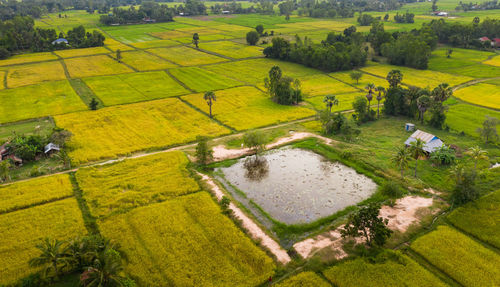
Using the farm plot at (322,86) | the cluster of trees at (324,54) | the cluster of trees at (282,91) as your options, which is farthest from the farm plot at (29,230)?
the cluster of trees at (324,54)

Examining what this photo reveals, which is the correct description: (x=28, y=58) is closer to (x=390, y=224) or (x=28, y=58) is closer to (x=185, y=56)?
(x=185, y=56)

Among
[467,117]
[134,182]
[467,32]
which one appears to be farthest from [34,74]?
[467,32]

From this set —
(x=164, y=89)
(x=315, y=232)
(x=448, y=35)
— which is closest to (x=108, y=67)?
(x=164, y=89)

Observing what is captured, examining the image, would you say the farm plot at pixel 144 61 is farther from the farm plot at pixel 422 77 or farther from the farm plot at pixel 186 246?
the farm plot at pixel 186 246

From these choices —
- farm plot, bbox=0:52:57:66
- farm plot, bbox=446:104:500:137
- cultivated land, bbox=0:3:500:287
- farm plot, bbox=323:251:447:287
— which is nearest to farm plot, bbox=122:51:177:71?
cultivated land, bbox=0:3:500:287

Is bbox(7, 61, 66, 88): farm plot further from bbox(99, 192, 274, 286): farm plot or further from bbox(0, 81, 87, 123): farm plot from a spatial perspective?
bbox(99, 192, 274, 286): farm plot

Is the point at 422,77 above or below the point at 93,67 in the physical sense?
above
